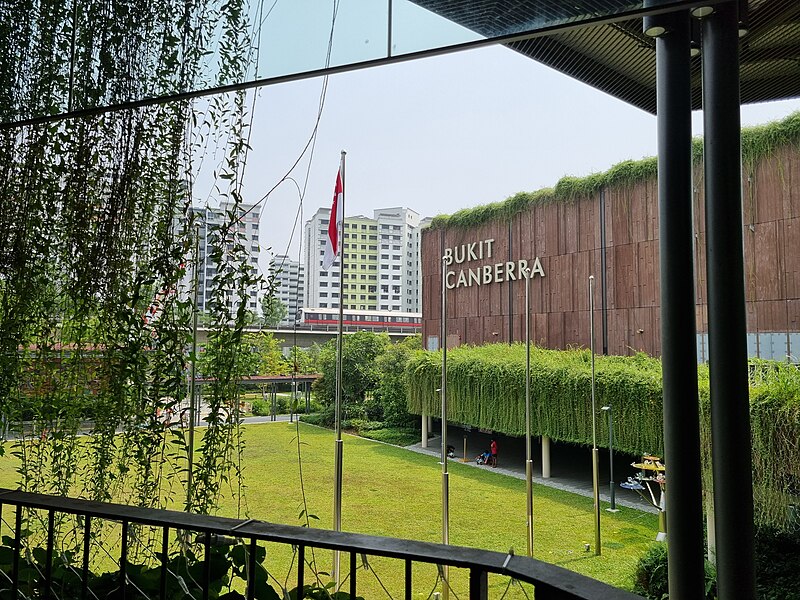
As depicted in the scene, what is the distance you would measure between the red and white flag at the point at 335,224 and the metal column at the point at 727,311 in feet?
10.4

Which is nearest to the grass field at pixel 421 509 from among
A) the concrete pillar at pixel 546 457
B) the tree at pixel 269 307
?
the concrete pillar at pixel 546 457

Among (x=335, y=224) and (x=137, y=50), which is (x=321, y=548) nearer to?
(x=137, y=50)

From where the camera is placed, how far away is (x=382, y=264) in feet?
60.0

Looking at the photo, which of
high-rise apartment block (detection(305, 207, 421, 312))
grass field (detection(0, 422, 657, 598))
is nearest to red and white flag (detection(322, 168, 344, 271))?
grass field (detection(0, 422, 657, 598))

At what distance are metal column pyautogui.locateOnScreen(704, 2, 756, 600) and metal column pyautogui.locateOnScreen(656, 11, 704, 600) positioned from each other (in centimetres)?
11

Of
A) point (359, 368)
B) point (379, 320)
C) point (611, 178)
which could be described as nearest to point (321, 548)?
point (611, 178)

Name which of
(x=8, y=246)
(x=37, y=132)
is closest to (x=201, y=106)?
(x=37, y=132)

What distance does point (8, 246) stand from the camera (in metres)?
2.05

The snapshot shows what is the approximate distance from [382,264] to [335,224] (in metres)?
13.3

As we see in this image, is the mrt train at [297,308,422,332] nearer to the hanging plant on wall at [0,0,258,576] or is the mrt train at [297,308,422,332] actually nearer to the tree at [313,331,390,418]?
the tree at [313,331,390,418]

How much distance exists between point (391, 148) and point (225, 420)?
21758mm

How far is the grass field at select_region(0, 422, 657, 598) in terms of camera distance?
10.0 metres

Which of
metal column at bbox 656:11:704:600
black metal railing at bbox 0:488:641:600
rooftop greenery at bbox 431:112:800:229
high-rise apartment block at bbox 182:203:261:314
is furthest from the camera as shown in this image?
rooftop greenery at bbox 431:112:800:229

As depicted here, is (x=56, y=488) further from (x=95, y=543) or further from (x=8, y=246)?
(x=8, y=246)
